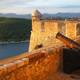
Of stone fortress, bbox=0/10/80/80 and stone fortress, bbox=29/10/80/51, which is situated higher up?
stone fortress, bbox=0/10/80/80

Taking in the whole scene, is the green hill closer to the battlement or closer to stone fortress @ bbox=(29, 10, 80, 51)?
stone fortress @ bbox=(29, 10, 80, 51)

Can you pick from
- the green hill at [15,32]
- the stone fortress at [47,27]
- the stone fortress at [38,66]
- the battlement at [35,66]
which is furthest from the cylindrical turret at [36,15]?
the green hill at [15,32]

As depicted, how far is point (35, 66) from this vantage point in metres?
6.73

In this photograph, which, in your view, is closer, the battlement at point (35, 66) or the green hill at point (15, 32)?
the battlement at point (35, 66)

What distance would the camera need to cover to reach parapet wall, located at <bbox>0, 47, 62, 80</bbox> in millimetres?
5816

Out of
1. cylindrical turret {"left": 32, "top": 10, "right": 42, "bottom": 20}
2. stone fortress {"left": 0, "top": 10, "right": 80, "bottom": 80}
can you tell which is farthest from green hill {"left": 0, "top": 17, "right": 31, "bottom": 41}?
stone fortress {"left": 0, "top": 10, "right": 80, "bottom": 80}

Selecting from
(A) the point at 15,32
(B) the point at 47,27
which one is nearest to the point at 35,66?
(B) the point at 47,27

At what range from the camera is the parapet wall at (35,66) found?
5.82 metres

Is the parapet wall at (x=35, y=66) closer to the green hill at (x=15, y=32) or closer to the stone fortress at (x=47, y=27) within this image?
the stone fortress at (x=47, y=27)

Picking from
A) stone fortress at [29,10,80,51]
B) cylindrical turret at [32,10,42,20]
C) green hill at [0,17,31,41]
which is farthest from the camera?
green hill at [0,17,31,41]

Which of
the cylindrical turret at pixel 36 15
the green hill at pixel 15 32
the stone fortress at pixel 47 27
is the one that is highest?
the cylindrical turret at pixel 36 15

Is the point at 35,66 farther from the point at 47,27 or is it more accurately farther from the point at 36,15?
the point at 36,15

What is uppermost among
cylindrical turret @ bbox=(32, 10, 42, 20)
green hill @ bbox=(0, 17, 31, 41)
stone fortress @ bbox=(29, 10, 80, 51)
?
cylindrical turret @ bbox=(32, 10, 42, 20)

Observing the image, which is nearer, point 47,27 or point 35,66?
point 35,66
